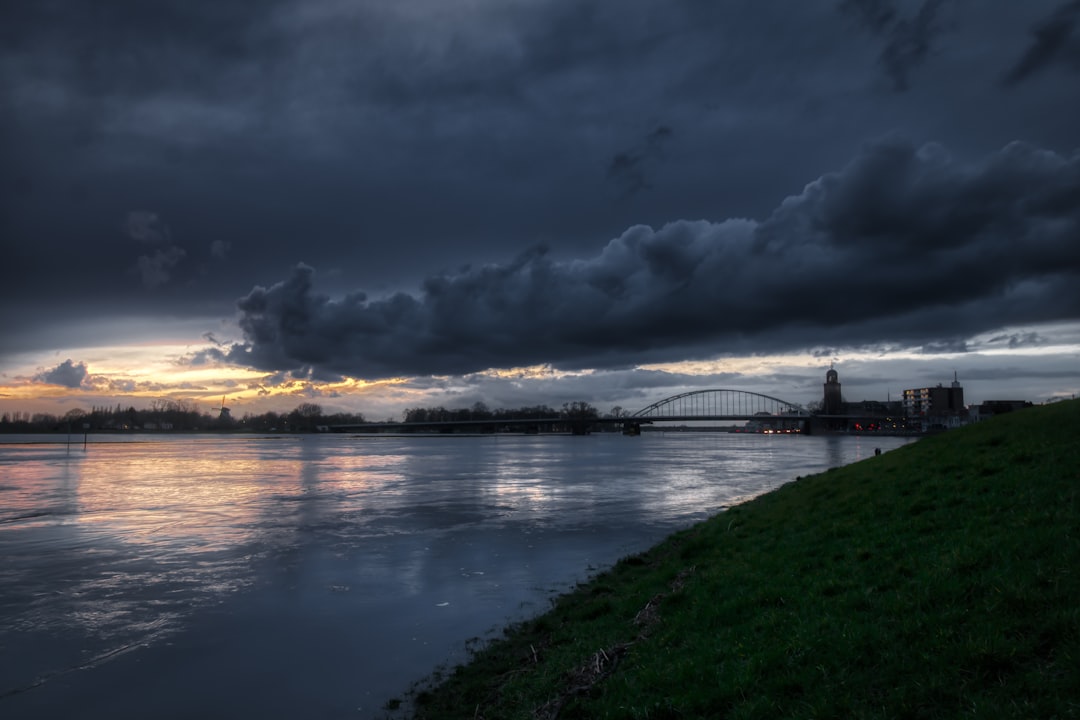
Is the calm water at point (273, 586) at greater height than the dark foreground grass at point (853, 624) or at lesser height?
lesser

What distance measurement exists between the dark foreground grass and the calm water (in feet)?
6.82

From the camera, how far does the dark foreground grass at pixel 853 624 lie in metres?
6.77

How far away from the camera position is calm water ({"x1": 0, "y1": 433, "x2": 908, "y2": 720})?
36.6ft

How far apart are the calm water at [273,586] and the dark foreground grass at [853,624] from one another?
2.08m

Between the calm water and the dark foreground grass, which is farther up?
the dark foreground grass

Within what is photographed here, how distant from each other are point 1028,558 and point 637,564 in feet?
38.9

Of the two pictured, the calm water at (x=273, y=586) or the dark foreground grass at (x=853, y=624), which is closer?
the dark foreground grass at (x=853, y=624)

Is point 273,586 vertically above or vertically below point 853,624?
below

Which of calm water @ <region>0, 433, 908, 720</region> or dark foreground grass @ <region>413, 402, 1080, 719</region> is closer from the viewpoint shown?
dark foreground grass @ <region>413, 402, 1080, 719</region>

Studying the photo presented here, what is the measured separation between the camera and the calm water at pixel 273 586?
1116cm

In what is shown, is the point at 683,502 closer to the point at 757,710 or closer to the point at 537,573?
the point at 537,573

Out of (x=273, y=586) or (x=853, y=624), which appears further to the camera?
(x=273, y=586)

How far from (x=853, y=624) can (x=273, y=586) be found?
15.1 metres

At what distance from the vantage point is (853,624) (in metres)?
8.40
